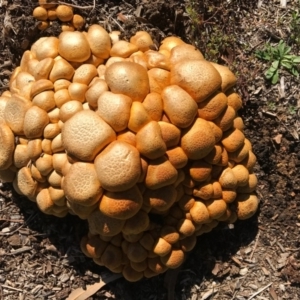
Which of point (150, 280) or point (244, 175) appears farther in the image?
point (150, 280)

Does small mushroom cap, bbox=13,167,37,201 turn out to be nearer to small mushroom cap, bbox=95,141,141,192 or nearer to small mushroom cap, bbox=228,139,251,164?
small mushroom cap, bbox=95,141,141,192

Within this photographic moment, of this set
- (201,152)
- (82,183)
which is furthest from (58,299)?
(201,152)

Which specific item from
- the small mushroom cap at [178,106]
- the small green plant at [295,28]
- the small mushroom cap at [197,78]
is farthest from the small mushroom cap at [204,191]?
the small green plant at [295,28]

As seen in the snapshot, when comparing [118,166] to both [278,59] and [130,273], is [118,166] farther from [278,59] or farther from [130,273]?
[278,59]

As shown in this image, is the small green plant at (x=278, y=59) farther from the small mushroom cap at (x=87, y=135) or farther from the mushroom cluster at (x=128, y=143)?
the small mushroom cap at (x=87, y=135)

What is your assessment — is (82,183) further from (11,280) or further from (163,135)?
(11,280)

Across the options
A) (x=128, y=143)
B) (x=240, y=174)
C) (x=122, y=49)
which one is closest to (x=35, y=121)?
(x=128, y=143)

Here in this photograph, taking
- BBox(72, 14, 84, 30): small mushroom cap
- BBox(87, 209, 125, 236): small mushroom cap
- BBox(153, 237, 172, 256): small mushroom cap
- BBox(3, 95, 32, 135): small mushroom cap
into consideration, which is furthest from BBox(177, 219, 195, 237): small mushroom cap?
BBox(72, 14, 84, 30): small mushroom cap
